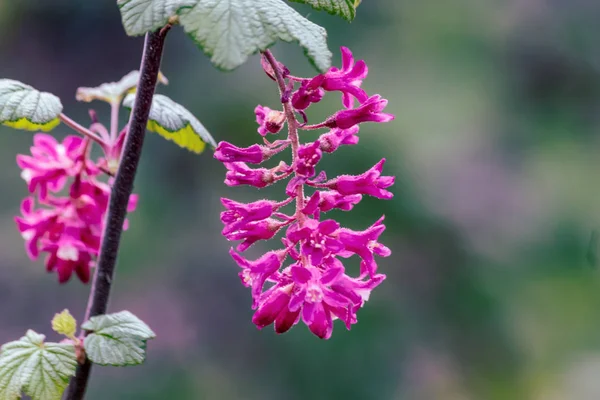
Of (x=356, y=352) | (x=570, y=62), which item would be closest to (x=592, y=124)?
(x=570, y=62)

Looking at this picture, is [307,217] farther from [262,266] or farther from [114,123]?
[114,123]

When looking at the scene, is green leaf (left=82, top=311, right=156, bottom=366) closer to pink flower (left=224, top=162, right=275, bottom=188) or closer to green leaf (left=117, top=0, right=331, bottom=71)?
pink flower (left=224, top=162, right=275, bottom=188)

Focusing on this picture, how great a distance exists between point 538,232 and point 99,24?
2.24 metres

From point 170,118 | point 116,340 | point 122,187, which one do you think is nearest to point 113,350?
point 116,340

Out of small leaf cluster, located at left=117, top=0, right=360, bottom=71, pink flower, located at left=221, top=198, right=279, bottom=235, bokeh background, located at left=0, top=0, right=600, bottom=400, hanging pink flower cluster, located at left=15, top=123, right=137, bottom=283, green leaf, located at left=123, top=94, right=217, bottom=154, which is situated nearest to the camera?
small leaf cluster, located at left=117, top=0, right=360, bottom=71

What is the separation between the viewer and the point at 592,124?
129 inches

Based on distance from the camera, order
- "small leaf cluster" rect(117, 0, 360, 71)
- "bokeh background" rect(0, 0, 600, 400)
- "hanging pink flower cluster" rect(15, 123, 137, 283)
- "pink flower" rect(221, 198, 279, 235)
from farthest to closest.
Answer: "bokeh background" rect(0, 0, 600, 400), "hanging pink flower cluster" rect(15, 123, 137, 283), "pink flower" rect(221, 198, 279, 235), "small leaf cluster" rect(117, 0, 360, 71)

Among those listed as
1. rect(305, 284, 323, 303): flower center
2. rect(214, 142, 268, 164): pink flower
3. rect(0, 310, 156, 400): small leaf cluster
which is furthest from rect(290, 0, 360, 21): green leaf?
rect(0, 310, 156, 400): small leaf cluster

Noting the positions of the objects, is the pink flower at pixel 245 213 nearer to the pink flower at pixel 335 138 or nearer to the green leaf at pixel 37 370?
the pink flower at pixel 335 138

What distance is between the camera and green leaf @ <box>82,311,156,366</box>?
2.26ft

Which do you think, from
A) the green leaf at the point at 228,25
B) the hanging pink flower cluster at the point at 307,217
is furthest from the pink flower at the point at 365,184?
the green leaf at the point at 228,25

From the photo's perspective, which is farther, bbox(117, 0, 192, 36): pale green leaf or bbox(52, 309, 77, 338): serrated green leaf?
bbox(52, 309, 77, 338): serrated green leaf

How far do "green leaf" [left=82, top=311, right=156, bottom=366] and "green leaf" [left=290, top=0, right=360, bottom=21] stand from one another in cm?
37

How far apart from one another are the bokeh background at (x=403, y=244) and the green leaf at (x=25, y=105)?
6.62 ft
